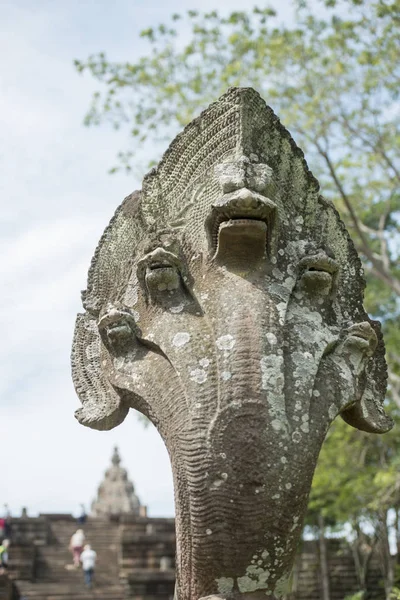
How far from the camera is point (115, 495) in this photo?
2902 centimetres

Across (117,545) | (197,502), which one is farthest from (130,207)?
(117,545)

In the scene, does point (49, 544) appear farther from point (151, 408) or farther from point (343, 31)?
point (151, 408)

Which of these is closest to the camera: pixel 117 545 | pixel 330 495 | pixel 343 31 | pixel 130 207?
pixel 130 207

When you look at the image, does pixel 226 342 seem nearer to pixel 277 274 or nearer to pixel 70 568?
pixel 277 274

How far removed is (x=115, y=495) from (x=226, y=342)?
90.8 feet

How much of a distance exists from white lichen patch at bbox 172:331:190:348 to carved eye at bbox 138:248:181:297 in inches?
8.5

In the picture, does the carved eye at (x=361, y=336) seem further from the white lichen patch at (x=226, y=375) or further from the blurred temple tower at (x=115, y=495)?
the blurred temple tower at (x=115, y=495)

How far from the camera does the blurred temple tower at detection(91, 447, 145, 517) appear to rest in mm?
28375

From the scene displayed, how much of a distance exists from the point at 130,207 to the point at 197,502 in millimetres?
1328

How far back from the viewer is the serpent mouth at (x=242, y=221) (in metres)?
2.65

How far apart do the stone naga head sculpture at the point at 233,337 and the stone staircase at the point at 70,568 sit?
42.4ft

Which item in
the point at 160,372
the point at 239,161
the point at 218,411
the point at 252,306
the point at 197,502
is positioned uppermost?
the point at 239,161

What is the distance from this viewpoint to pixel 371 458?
17656 millimetres

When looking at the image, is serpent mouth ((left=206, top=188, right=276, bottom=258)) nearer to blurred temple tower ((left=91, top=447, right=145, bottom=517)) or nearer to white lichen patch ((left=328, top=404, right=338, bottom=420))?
white lichen patch ((left=328, top=404, right=338, bottom=420))
